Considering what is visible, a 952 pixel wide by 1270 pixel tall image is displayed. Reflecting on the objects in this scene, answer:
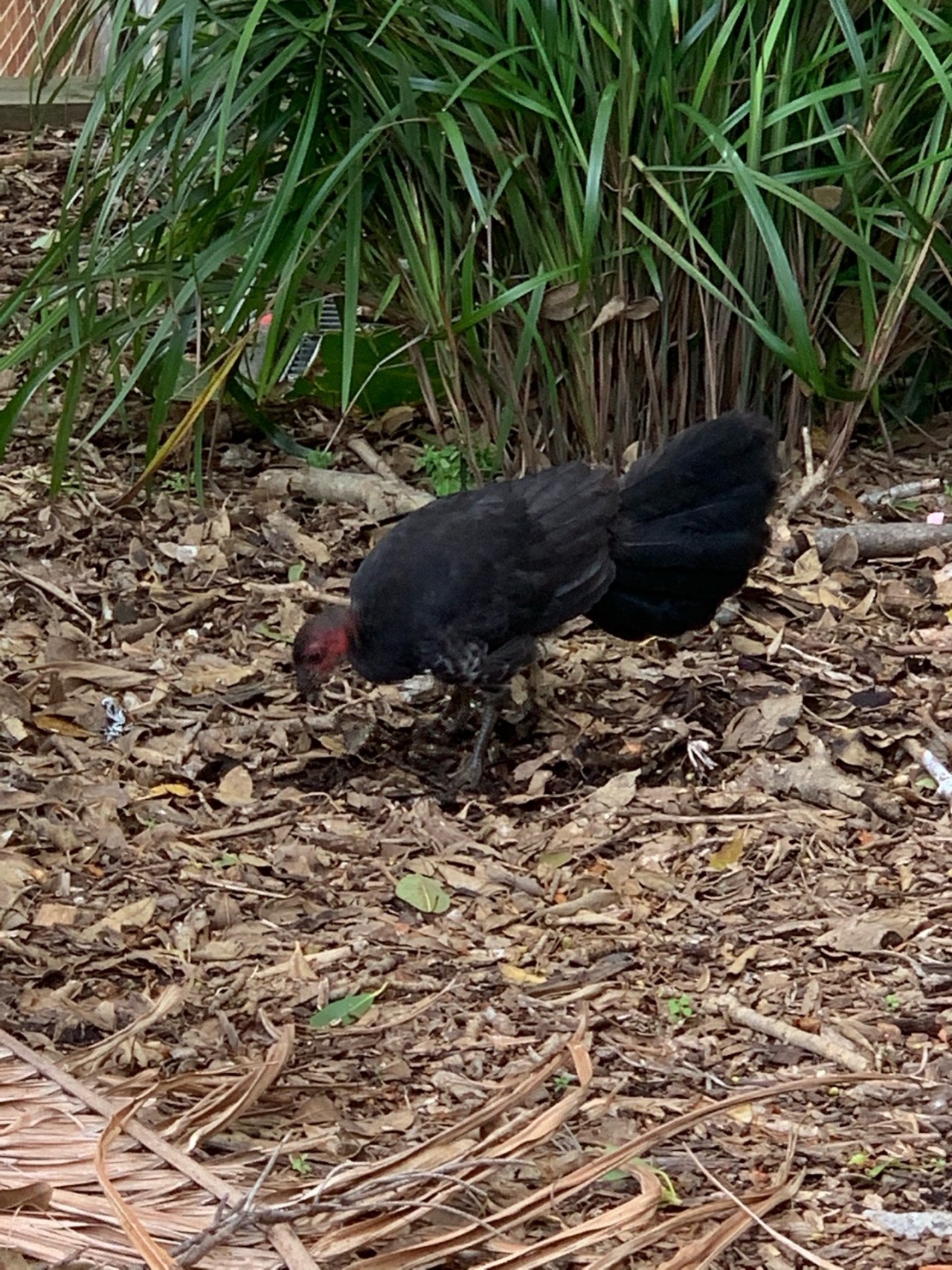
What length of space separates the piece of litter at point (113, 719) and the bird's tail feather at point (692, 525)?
3.61ft

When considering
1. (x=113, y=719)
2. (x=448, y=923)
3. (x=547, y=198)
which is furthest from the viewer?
(x=547, y=198)

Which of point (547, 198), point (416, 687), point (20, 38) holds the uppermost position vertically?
point (20, 38)

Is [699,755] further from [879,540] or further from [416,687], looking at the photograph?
[879,540]

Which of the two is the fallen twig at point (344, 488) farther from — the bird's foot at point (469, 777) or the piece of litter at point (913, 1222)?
the piece of litter at point (913, 1222)

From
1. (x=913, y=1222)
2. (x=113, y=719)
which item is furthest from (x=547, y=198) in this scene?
(x=913, y=1222)

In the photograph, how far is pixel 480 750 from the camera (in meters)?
3.74

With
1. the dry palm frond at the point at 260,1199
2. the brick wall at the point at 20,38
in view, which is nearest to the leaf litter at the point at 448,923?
the dry palm frond at the point at 260,1199

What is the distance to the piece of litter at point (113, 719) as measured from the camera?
3705 mm

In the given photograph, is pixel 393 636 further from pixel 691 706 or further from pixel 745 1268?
pixel 745 1268

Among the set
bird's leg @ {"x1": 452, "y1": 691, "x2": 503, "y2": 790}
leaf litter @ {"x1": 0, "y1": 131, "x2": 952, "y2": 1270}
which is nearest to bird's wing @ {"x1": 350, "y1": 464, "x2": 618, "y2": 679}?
bird's leg @ {"x1": 452, "y1": 691, "x2": 503, "y2": 790}

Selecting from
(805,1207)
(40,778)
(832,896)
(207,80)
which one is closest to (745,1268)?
(805,1207)

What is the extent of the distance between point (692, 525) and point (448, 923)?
1.15 meters

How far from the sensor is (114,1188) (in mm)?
1522

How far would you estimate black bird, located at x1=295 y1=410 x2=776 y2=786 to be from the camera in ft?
12.0
